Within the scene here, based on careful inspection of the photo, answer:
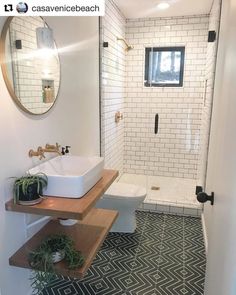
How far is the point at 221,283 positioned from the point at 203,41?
340 cm

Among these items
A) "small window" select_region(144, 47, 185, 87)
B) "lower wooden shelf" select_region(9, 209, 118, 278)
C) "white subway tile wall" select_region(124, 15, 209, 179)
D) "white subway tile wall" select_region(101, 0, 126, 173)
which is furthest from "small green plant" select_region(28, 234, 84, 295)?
"small window" select_region(144, 47, 185, 87)

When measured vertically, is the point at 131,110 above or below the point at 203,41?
below

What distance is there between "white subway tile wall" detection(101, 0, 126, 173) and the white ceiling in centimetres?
13

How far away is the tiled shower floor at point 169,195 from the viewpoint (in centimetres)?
309

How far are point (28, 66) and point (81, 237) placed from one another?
3.92 ft

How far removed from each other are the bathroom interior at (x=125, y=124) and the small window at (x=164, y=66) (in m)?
0.01

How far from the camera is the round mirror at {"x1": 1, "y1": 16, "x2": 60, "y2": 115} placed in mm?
1405

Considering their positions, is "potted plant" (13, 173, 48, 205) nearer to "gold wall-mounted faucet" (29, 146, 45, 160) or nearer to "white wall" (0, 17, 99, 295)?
"white wall" (0, 17, 99, 295)

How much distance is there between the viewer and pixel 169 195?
3443 millimetres

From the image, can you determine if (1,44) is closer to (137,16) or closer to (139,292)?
(139,292)

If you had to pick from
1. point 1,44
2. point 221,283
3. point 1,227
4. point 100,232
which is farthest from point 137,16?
point 221,283

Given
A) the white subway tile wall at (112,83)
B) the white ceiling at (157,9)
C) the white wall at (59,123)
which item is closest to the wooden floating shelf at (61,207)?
the white wall at (59,123)

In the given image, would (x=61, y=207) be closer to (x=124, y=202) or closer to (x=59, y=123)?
(x=59, y=123)

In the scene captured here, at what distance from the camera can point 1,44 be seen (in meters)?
1.34
